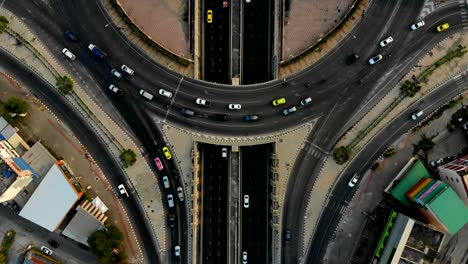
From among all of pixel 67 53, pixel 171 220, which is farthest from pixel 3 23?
pixel 171 220

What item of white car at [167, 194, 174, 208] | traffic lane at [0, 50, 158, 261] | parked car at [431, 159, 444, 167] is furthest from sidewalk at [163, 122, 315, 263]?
parked car at [431, 159, 444, 167]

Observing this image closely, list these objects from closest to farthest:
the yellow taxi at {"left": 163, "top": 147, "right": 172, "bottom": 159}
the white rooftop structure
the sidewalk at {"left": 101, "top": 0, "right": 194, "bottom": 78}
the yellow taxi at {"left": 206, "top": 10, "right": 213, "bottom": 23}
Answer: the white rooftop structure
the yellow taxi at {"left": 163, "top": 147, "right": 172, "bottom": 159}
the yellow taxi at {"left": 206, "top": 10, "right": 213, "bottom": 23}
the sidewalk at {"left": 101, "top": 0, "right": 194, "bottom": 78}

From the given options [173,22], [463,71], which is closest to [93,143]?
[173,22]

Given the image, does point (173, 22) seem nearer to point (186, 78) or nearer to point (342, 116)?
point (186, 78)

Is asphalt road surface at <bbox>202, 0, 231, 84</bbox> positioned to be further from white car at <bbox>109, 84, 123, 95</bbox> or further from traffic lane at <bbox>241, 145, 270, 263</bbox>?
white car at <bbox>109, 84, 123, 95</bbox>

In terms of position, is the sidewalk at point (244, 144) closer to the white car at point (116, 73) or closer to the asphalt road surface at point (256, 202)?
the asphalt road surface at point (256, 202)

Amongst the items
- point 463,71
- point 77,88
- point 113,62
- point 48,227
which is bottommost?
point 48,227

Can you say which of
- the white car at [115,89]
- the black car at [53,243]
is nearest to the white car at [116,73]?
the white car at [115,89]
